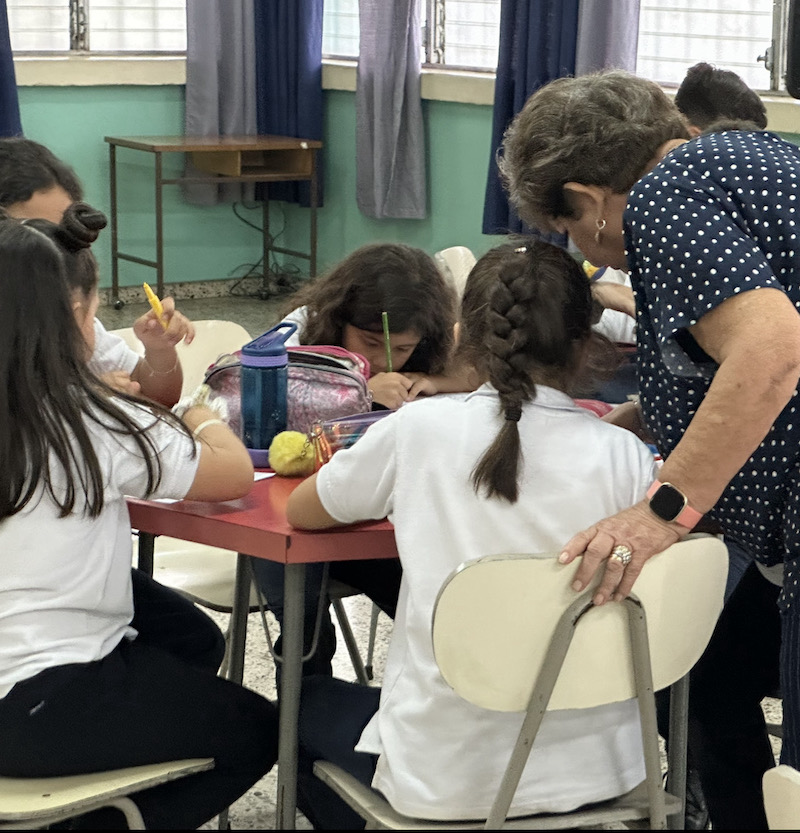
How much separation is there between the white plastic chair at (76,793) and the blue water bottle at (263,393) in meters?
0.49

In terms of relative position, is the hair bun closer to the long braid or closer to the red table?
the red table

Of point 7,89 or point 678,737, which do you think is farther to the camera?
point 7,89

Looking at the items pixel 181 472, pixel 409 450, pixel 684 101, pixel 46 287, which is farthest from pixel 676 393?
pixel 684 101

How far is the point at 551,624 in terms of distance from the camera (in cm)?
137

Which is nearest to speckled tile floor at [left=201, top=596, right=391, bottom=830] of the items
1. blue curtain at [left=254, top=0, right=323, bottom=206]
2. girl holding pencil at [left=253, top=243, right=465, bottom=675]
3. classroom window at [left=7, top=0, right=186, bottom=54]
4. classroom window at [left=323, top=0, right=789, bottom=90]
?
girl holding pencil at [left=253, top=243, right=465, bottom=675]

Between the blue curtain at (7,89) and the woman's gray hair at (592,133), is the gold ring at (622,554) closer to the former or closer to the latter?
the woman's gray hair at (592,133)

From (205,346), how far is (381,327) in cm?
43

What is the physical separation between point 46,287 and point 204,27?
4.99 meters

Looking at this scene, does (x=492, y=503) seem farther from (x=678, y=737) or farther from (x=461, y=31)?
(x=461, y=31)

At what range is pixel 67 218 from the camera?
1645mm

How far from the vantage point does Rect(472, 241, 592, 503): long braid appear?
4.87 feet

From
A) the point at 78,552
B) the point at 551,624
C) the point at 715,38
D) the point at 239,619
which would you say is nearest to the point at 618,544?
the point at 551,624

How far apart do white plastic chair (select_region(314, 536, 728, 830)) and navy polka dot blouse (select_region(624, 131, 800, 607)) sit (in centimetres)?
12

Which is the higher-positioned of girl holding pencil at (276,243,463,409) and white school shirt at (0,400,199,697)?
girl holding pencil at (276,243,463,409)
